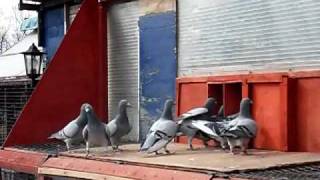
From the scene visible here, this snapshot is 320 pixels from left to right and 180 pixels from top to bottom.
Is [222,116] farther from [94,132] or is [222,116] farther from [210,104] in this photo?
[94,132]

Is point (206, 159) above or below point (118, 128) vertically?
below

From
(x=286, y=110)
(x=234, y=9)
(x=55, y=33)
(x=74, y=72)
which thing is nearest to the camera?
(x=286, y=110)

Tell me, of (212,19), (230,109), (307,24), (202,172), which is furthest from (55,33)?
(202,172)

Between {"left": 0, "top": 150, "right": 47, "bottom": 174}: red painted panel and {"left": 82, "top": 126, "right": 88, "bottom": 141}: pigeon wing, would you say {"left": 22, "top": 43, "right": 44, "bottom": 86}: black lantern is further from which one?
{"left": 82, "top": 126, "right": 88, "bottom": 141}: pigeon wing

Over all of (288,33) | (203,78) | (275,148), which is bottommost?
(275,148)

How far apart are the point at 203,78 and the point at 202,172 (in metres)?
2.68

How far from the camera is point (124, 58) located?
8320 millimetres

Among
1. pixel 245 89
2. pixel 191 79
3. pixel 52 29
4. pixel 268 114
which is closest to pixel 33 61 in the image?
pixel 52 29

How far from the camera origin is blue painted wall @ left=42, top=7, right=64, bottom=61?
970 cm

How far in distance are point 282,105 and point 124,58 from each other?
119 inches

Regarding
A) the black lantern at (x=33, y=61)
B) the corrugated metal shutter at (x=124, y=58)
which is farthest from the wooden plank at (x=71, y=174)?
the black lantern at (x=33, y=61)

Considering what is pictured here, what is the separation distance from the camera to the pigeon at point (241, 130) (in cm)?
519

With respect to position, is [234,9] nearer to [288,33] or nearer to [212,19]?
[212,19]

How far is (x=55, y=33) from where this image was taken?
389 inches
